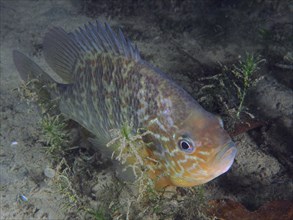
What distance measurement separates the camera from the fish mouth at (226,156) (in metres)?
2.73

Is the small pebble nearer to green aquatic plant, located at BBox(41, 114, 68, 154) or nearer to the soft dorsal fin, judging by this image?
green aquatic plant, located at BBox(41, 114, 68, 154)

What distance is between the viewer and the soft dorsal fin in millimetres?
3535

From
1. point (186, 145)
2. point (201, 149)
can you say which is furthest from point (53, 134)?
point (201, 149)

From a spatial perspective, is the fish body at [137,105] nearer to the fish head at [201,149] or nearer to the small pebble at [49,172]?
the fish head at [201,149]

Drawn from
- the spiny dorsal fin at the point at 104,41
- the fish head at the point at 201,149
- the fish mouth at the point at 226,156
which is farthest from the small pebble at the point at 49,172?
the fish mouth at the point at 226,156

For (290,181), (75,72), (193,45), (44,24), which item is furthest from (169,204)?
(44,24)

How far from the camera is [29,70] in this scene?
4.82 meters

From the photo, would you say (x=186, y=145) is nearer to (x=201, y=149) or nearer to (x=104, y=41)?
(x=201, y=149)

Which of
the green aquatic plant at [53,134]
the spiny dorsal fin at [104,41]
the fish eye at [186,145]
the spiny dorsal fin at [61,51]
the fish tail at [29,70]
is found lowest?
A: the green aquatic plant at [53,134]

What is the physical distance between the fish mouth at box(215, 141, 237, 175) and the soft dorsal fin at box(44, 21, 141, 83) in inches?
52.6

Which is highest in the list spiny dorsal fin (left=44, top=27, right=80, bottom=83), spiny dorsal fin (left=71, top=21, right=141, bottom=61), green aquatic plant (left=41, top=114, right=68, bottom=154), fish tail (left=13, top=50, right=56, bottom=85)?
spiny dorsal fin (left=71, top=21, right=141, bottom=61)

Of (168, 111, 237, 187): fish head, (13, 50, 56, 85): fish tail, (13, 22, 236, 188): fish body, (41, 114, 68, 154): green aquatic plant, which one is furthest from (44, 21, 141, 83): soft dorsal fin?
(168, 111, 237, 187): fish head

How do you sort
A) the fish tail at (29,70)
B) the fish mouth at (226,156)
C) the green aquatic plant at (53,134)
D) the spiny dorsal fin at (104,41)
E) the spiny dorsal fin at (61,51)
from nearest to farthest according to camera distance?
the fish mouth at (226,156)
the spiny dorsal fin at (104,41)
the green aquatic plant at (53,134)
the spiny dorsal fin at (61,51)
the fish tail at (29,70)

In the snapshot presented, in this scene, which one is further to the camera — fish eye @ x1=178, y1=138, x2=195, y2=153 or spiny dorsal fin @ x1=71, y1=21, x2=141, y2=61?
spiny dorsal fin @ x1=71, y1=21, x2=141, y2=61
